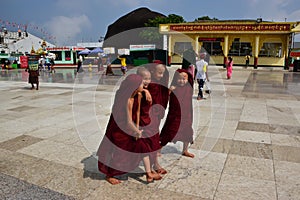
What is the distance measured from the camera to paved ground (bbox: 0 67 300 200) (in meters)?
2.83

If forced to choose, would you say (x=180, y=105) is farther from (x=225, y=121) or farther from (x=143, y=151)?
(x=225, y=121)

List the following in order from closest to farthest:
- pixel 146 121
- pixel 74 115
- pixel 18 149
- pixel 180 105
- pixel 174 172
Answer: pixel 146 121
pixel 174 172
pixel 180 105
pixel 18 149
pixel 74 115

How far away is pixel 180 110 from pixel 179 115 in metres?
0.07

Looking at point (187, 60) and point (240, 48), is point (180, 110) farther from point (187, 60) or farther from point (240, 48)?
point (240, 48)

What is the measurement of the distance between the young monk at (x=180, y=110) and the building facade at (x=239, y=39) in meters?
21.8

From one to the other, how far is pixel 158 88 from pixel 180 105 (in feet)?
1.96

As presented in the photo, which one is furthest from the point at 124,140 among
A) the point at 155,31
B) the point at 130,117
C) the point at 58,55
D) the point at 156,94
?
the point at 58,55

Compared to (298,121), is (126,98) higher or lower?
higher

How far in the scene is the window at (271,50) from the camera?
24.3 m

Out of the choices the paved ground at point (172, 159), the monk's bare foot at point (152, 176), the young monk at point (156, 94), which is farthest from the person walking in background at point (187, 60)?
the monk's bare foot at point (152, 176)

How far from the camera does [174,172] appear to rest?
10.9ft

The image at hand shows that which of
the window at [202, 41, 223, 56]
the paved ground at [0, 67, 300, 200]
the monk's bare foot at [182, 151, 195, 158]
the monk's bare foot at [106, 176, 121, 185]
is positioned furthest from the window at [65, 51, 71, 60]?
the monk's bare foot at [106, 176, 121, 185]

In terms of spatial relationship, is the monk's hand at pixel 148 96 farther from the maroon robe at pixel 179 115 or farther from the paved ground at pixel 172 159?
the paved ground at pixel 172 159

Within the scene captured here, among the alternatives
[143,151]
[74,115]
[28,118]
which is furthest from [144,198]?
[28,118]
